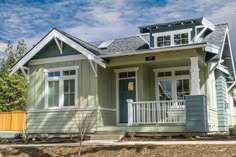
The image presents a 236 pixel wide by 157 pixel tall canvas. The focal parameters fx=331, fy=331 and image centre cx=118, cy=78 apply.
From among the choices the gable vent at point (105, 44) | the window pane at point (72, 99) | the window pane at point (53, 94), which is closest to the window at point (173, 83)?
the gable vent at point (105, 44)

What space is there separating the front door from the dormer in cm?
193

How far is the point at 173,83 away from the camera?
48.5ft

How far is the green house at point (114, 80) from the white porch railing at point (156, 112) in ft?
0.13

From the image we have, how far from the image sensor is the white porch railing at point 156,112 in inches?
503

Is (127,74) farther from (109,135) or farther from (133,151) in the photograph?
(133,151)

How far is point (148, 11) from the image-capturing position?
1597 centimetres

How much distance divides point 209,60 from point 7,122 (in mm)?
16461

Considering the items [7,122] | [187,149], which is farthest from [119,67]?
[7,122]

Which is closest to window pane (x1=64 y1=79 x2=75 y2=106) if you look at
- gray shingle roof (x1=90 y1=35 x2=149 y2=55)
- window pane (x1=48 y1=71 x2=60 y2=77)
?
window pane (x1=48 y1=71 x2=60 y2=77)

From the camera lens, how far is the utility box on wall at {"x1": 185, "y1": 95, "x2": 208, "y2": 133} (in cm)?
1179

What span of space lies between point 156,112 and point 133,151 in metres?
4.70

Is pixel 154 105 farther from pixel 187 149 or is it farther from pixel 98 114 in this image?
pixel 187 149

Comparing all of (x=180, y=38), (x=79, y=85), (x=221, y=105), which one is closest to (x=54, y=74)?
(x=79, y=85)

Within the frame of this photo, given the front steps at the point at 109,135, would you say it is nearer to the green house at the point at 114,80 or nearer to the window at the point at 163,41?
the green house at the point at 114,80
